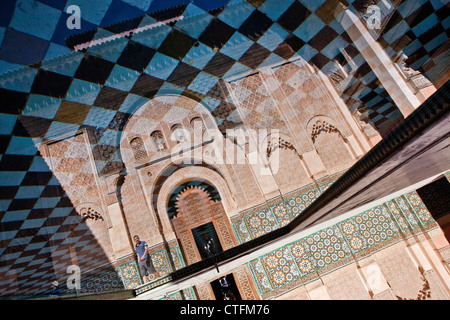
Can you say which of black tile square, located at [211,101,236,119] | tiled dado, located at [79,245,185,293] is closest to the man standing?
tiled dado, located at [79,245,185,293]

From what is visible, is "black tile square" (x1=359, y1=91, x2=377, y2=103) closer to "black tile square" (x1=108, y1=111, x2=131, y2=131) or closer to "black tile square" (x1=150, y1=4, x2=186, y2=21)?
"black tile square" (x1=150, y1=4, x2=186, y2=21)

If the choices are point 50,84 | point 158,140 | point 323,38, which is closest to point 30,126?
point 50,84

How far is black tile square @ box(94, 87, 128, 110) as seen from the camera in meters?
2.95

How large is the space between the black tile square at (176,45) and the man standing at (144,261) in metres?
2.82

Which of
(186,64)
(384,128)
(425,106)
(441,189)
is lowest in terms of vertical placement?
(441,189)

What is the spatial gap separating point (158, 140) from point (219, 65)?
1699mm

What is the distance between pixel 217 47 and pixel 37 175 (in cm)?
340

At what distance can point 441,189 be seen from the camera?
11.8 feet

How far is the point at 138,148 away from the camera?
4.13 m

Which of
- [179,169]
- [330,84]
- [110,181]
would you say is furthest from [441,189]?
[110,181]

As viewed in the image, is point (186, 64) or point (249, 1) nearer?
point (249, 1)

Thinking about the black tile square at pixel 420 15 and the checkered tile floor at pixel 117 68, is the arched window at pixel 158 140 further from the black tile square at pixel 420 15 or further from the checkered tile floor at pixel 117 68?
the black tile square at pixel 420 15

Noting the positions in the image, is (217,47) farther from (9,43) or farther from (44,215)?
(44,215)
